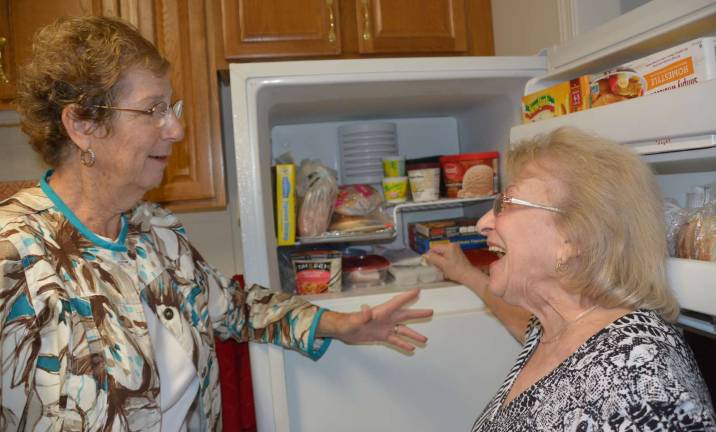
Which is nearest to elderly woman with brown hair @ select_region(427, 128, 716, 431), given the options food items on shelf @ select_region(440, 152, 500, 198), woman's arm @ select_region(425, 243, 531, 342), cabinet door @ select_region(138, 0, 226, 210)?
woman's arm @ select_region(425, 243, 531, 342)

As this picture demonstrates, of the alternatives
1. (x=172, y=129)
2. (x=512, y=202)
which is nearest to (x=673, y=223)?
(x=512, y=202)

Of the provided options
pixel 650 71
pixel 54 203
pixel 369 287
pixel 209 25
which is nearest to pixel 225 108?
pixel 209 25

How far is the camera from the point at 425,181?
1.44 metres

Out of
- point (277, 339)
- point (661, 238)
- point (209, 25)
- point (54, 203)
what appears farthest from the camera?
point (209, 25)

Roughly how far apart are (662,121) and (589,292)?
266 millimetres

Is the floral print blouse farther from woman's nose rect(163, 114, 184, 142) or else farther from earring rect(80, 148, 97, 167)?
woman's nose rect(163, 114, 184, 142)

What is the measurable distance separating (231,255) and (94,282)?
115 centimetres

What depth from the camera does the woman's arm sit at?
116 centimetres

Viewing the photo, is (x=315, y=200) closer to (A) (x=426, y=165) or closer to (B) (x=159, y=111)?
(A) (x=426, y=165)

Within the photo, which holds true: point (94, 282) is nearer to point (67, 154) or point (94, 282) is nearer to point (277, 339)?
point (67, 154)

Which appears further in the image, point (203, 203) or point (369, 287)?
point (203, 203)

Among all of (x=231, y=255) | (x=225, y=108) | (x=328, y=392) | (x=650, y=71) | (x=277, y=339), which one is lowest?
(x=328, y=392)

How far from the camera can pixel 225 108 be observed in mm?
1921

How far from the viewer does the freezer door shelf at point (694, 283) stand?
0.69m
